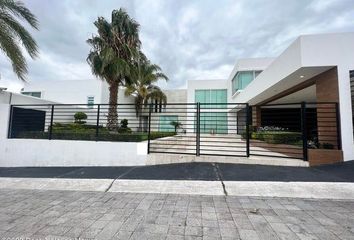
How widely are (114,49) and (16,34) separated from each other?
395 cm

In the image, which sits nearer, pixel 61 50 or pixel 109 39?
pixel 109 39

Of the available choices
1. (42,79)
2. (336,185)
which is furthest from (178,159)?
(42,79)

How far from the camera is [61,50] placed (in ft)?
40.8

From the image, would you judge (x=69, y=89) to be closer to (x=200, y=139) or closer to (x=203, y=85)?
(x=203, y=85)

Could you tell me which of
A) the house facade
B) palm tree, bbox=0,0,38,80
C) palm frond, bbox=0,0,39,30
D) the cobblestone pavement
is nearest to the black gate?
the house facade

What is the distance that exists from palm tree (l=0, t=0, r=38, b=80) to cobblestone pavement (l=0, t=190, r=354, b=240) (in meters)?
5.30

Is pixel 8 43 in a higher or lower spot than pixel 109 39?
lower

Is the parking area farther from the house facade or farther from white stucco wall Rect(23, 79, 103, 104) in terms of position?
white stucco wall Rect(23, 79, 103, 104)

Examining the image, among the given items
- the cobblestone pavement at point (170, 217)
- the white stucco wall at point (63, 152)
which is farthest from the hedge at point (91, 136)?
the cobblestone pavement at point (170, 217)

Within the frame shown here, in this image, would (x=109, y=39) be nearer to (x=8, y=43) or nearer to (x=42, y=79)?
(x=8, y=43)

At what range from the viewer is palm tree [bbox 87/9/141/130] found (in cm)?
937

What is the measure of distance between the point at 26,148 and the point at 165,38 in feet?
30.6

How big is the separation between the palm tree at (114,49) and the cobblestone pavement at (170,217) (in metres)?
6.11

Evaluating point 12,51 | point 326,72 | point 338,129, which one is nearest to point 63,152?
point 12,51
